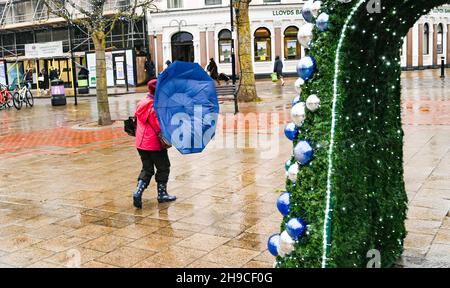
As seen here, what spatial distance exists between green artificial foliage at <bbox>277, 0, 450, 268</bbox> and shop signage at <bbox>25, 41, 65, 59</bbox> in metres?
30.4

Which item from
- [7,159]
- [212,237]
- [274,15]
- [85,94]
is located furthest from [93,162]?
[274,15]

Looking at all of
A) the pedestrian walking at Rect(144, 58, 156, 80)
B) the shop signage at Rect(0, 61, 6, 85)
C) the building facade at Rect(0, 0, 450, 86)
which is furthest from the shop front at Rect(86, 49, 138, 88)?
the shop signage at Rect(0, 61, 6, 85)

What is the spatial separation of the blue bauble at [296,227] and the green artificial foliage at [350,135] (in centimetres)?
4

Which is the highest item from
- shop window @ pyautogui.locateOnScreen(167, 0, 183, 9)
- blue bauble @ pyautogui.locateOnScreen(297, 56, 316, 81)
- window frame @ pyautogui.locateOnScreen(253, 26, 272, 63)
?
shop window @ pyautogui.locateOnScreen(167, 0, 183, 9)

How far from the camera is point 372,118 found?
390 cm

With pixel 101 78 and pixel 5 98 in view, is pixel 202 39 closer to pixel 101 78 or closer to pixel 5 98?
pixel 5 98

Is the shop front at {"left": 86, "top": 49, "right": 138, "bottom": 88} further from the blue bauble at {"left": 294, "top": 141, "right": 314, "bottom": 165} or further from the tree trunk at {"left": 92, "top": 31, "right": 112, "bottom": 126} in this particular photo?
the blue bauble at {"left": 294, "top": 141, "right": 314, "bottom": 165}

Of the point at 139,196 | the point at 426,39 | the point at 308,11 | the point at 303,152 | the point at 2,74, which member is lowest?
the point at 139,196

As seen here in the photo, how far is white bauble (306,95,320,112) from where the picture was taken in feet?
11.0

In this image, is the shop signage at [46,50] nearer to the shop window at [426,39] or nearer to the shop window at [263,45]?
the shop window at [263,45]

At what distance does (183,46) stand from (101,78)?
2406cm

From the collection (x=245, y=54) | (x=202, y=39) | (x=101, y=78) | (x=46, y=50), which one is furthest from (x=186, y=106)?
(x=202, y=39)

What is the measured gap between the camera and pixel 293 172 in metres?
3.53
